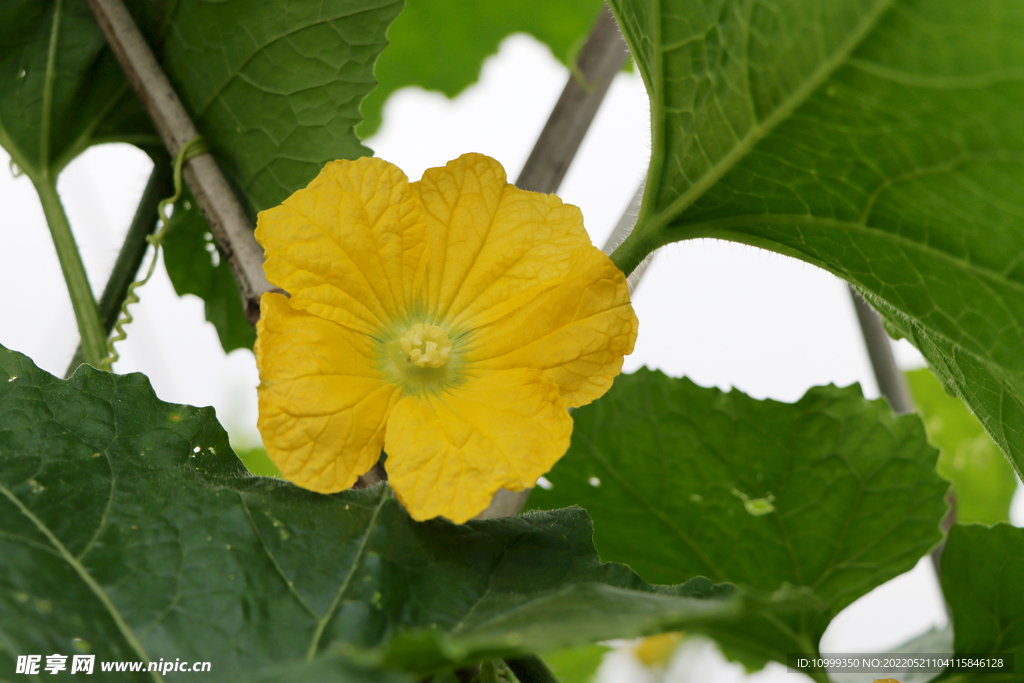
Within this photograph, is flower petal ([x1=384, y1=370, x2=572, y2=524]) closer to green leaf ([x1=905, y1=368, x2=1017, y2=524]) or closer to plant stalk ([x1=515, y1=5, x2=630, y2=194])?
plant stalk ([x1=515, y1=5, x2=630, y2=194])

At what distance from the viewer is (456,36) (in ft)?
4.01

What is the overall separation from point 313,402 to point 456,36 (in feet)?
Answer: 3.12

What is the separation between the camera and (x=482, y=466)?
0.42 metres

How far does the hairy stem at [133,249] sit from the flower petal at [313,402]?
37 cm

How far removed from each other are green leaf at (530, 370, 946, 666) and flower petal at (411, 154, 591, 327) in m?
0.26

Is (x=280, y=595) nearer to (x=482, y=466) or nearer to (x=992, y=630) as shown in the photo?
(x=482, y=466)

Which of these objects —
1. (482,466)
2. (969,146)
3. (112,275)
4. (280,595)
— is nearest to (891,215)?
(969,146)

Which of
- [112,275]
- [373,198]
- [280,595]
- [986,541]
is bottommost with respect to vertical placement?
[280,595]

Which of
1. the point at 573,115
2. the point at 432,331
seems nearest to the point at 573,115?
the point at 573,115

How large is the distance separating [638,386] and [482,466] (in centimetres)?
32

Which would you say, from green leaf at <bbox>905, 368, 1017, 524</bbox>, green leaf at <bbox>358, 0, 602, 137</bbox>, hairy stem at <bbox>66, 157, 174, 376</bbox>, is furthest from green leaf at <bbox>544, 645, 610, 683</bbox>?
green leaf at <bbox>358, 0, 602, 137</bbox>

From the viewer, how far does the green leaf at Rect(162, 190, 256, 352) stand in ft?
2.57

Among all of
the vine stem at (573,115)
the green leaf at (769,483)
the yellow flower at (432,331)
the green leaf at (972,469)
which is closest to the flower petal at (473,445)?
the yellow flower at (432,331)

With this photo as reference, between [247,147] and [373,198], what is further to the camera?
[247,147]
